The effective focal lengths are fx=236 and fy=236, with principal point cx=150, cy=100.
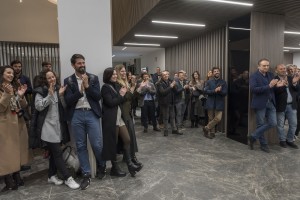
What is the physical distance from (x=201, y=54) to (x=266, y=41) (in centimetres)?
249

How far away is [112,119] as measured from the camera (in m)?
3.17

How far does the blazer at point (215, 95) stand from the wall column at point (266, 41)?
0.73 meters

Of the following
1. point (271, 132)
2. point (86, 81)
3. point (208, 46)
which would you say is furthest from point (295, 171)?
point (208, 46)

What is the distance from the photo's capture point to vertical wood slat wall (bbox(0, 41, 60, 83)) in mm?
5988

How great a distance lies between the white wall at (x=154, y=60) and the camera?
10.5m

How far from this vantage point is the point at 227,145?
4.90 m

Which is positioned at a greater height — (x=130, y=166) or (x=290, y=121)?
(x=290, y=121)

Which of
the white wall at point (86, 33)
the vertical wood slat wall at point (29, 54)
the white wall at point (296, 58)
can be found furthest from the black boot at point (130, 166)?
the white wall at point (296, 58)

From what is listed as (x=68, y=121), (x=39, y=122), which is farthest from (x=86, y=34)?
(x=39, y=122)

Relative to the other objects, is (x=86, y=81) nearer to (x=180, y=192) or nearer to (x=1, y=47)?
(x=180, y=192)

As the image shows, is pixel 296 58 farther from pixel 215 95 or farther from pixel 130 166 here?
pixel 130 166

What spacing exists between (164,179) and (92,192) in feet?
3.24

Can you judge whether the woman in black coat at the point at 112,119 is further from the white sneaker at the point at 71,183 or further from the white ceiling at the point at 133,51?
the white ceiling at the point at 133,51

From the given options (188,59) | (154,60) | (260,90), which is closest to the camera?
(260,90)
